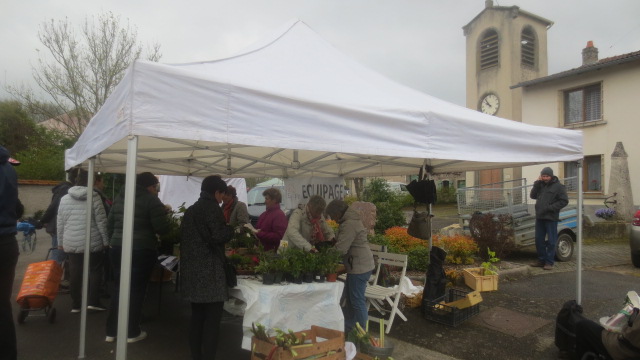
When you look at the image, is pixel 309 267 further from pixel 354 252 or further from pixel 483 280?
pixel 483 280

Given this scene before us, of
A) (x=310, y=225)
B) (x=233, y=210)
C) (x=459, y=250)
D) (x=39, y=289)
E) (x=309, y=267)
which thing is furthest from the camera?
(x=459, y=250)

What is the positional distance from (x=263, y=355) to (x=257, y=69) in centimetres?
230

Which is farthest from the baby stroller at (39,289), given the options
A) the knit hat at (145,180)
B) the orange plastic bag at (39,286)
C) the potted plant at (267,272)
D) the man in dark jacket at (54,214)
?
the potted plant at (267,272)

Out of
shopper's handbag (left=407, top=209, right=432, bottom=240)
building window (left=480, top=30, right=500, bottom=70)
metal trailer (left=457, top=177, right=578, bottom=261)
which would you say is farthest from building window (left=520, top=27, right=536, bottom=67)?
shopper's handbag (left=407, top=209, right=432, bottom=240)

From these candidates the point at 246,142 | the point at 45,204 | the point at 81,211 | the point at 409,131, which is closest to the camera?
the point at 246,142

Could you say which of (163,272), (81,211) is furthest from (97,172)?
(163,272)

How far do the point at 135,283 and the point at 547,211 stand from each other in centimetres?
677

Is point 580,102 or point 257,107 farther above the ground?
point 580,102

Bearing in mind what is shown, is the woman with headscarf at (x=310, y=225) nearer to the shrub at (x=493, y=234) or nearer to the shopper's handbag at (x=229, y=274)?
the shopper's handbag at (x=229, y=274)

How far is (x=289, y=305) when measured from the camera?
3332mm

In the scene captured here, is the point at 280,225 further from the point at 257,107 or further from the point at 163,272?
the point at 257,107

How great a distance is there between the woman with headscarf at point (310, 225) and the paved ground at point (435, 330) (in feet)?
4.05

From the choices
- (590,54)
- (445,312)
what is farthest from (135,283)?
(590,54)

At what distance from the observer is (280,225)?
5152 millimetres
